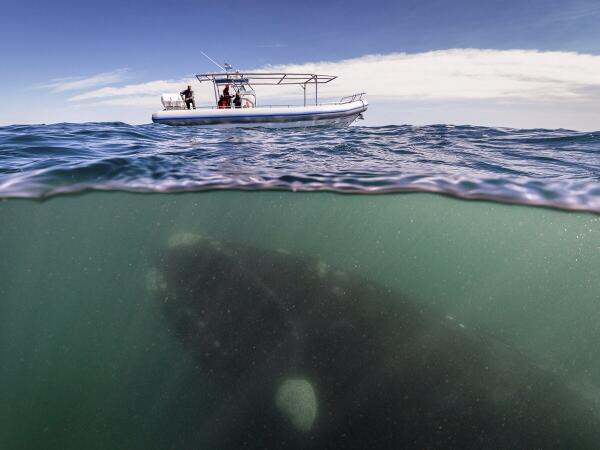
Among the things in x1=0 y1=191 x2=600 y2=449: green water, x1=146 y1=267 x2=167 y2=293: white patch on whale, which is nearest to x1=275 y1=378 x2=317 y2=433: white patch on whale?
x1=0 y1=191 x2=600 y2=449: green water

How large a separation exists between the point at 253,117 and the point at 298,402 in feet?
59.0

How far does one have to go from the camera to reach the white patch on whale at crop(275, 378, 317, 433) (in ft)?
16.0

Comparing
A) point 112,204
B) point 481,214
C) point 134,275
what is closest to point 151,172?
point 112,204

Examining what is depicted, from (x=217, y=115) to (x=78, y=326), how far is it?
15.9m

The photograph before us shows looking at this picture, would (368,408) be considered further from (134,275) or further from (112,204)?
(112,204)

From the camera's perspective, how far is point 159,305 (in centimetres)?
616

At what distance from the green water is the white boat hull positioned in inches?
484

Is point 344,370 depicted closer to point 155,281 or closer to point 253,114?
point 155,281

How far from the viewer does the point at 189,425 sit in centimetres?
527

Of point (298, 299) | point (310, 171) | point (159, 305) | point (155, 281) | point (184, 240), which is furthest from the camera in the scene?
point (310, 171)

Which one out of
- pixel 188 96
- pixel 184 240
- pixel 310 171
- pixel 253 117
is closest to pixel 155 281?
pixel 184 240

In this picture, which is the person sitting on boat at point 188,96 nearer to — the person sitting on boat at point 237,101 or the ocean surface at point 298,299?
the person sitting on boat at point 237,101

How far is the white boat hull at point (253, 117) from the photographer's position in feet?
66.7

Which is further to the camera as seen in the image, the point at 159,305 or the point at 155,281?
the point at 155,281
